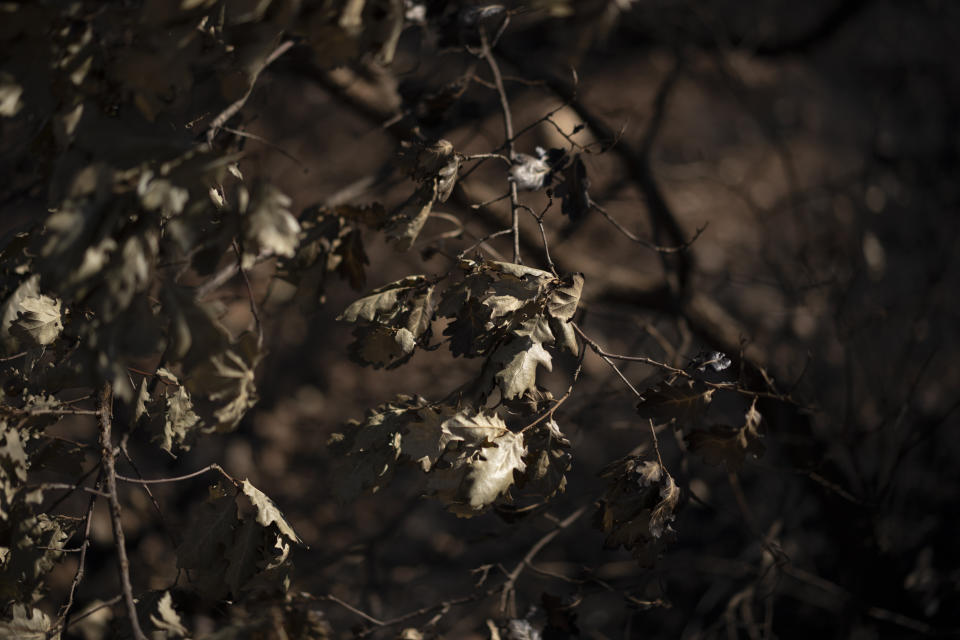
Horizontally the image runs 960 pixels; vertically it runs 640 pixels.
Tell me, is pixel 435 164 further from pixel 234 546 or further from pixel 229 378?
pixel 234 546

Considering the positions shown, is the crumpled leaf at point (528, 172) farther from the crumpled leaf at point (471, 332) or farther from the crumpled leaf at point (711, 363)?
the crumpled leaf at point (711, 363)

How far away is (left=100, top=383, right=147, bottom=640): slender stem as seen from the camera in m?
0.82

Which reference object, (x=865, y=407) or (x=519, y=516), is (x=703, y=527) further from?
(x=519, y=516)

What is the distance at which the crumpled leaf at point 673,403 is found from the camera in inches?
36.1

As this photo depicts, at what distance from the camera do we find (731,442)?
3.05 ft

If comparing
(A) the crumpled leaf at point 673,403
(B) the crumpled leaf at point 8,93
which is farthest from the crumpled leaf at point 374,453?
(B) the crumpled leaf at point 8,93

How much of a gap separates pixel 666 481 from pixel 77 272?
0.76 meters

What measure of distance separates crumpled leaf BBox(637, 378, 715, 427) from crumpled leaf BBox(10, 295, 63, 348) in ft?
2.76

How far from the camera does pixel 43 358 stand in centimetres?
102

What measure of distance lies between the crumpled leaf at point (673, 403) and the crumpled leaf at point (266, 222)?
1.73 ft

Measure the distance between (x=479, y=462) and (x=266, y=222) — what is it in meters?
0.40

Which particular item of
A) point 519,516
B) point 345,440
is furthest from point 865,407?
point 345,440

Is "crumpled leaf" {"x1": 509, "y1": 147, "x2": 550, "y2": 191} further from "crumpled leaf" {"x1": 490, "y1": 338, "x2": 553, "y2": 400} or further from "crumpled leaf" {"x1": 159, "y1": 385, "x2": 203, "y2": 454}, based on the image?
"crumpled leaf" {"x1": 159, "y1": 385, "x2": 203, "y2": 454}

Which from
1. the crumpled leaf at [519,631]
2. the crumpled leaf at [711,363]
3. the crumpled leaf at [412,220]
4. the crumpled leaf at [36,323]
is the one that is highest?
the crumpled leaf at [412,220]
